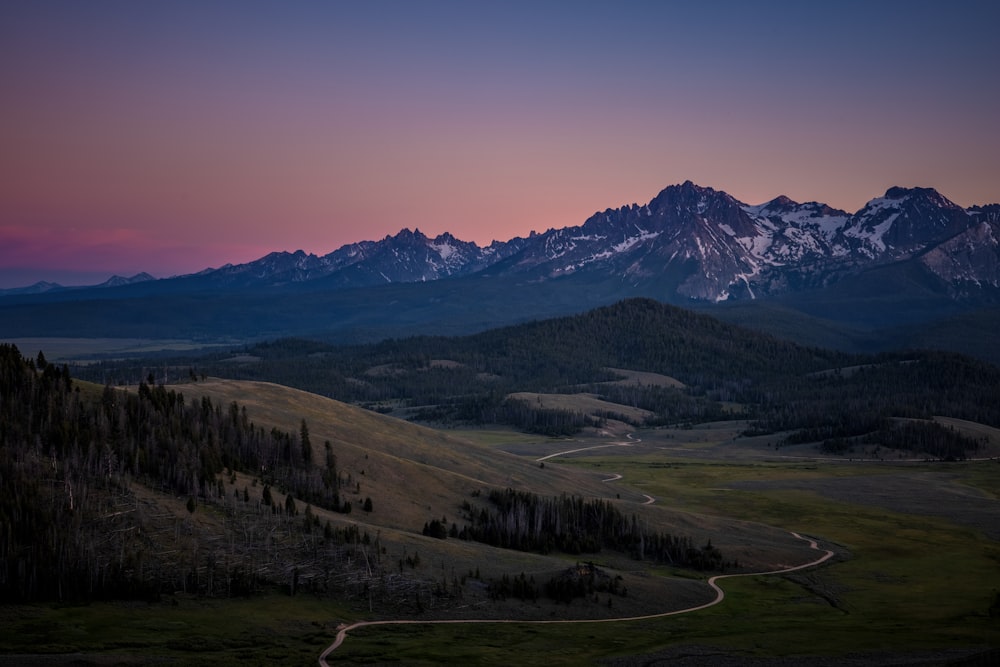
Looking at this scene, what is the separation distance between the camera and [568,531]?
130 m

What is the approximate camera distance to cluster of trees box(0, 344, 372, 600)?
91938mm

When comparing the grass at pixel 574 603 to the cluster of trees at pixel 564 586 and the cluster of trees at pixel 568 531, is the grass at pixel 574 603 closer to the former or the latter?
the cluster of trees at pixel 564 586

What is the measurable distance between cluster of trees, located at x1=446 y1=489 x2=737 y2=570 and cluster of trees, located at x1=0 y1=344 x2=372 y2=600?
19.8m

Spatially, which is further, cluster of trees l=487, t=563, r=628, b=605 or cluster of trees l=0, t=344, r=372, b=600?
cluster of trees l=487, t=563, r=628, b=605

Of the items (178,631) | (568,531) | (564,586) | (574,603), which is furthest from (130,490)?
(568,531)

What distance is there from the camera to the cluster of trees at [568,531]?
407 feet

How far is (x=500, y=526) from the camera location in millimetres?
126688

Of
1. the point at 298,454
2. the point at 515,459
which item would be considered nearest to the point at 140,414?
the point at 298,454

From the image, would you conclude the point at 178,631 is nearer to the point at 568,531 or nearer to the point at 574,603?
the point at 574,603

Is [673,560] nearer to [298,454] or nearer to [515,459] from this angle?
[298,454]

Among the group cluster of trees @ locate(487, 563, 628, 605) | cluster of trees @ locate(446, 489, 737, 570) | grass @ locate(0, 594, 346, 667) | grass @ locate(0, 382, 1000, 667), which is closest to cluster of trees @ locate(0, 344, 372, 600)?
grass @ locate(0, 594, 346, 667)

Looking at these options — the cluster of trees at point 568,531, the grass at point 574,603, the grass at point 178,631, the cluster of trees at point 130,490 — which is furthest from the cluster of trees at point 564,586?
the cluster of trees at point 568,531

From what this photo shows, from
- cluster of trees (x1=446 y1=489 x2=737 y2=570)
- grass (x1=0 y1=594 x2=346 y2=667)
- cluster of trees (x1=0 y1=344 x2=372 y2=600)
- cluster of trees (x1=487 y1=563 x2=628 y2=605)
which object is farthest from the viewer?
cluster of trees (x1=446 y1=489 x2=737 y2=570)

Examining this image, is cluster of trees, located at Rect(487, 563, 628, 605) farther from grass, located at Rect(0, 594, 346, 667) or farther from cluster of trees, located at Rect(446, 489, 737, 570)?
cluster of trees, located at Rect(446, 489, 737, 570)
